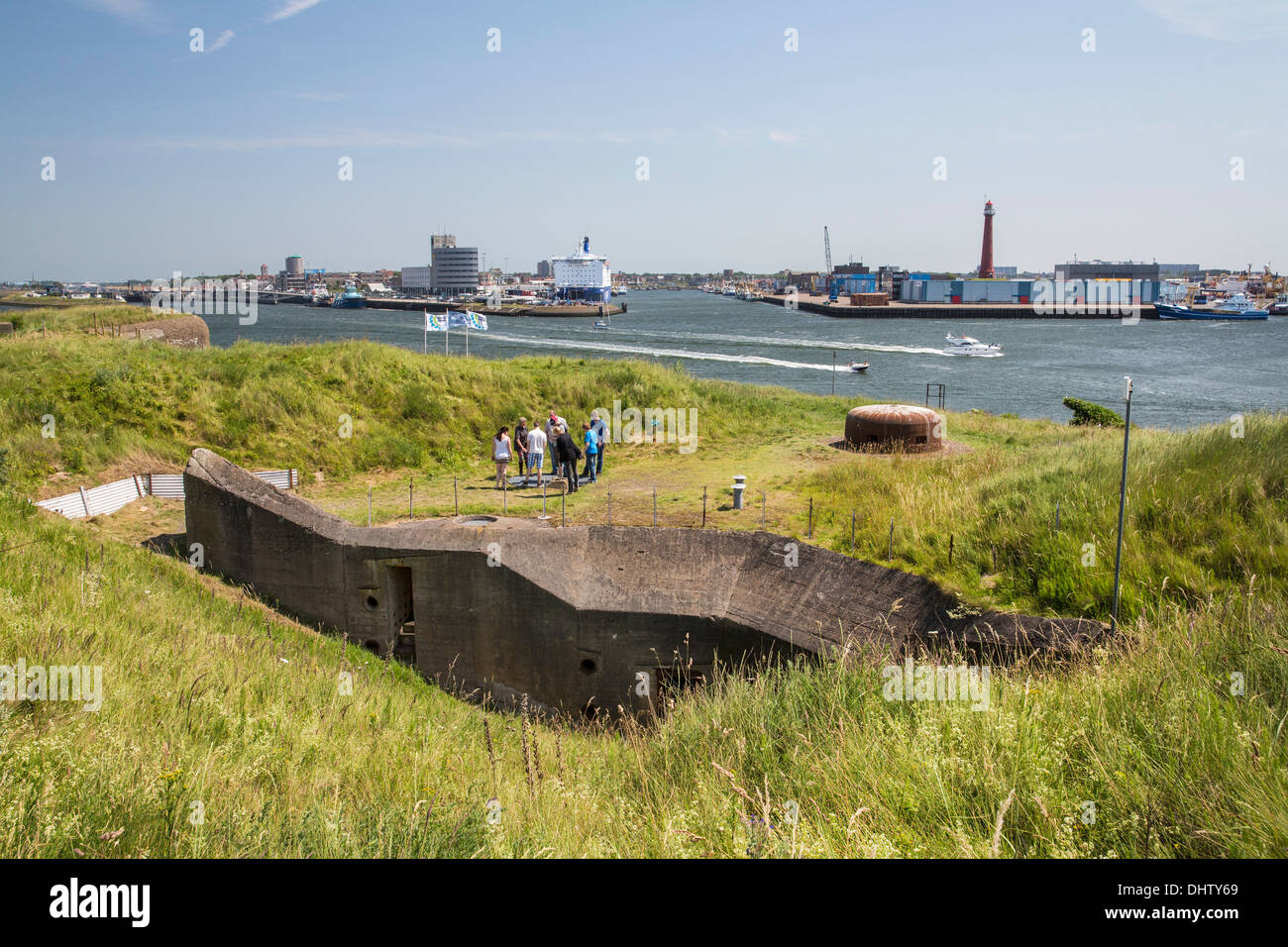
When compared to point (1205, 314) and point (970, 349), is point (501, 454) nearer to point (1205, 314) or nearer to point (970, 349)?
point (970, 349)

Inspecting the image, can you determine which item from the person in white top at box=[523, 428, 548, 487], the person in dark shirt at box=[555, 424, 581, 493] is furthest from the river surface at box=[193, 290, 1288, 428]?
the person in dark shirt at box=[555, 424, 581, 493]

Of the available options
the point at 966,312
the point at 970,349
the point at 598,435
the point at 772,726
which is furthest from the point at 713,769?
the point at 966,312

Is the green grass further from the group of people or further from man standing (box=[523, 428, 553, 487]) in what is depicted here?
man standing (box=[523, 428, 553, 487])

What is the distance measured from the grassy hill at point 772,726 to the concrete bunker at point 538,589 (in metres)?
0.99

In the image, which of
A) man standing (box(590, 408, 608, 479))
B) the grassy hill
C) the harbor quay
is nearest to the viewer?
the grassy hill

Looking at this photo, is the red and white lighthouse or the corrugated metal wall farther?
the red and white lighthouse

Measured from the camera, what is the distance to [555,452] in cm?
1738

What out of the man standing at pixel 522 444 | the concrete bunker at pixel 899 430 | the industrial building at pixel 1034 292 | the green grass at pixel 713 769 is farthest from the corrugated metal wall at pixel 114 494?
the industrial building at pixel 1034 292

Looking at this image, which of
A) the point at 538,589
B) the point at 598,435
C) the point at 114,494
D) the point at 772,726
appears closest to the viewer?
the point at 772,726

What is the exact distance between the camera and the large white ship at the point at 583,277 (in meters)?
159

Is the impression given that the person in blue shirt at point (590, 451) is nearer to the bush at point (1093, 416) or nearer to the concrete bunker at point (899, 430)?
the concrete bunker at point (899, 430)

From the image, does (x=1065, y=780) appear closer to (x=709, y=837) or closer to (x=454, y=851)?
(x=709, y=837)

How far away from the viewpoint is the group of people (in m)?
17.0

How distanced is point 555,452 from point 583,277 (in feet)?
491
